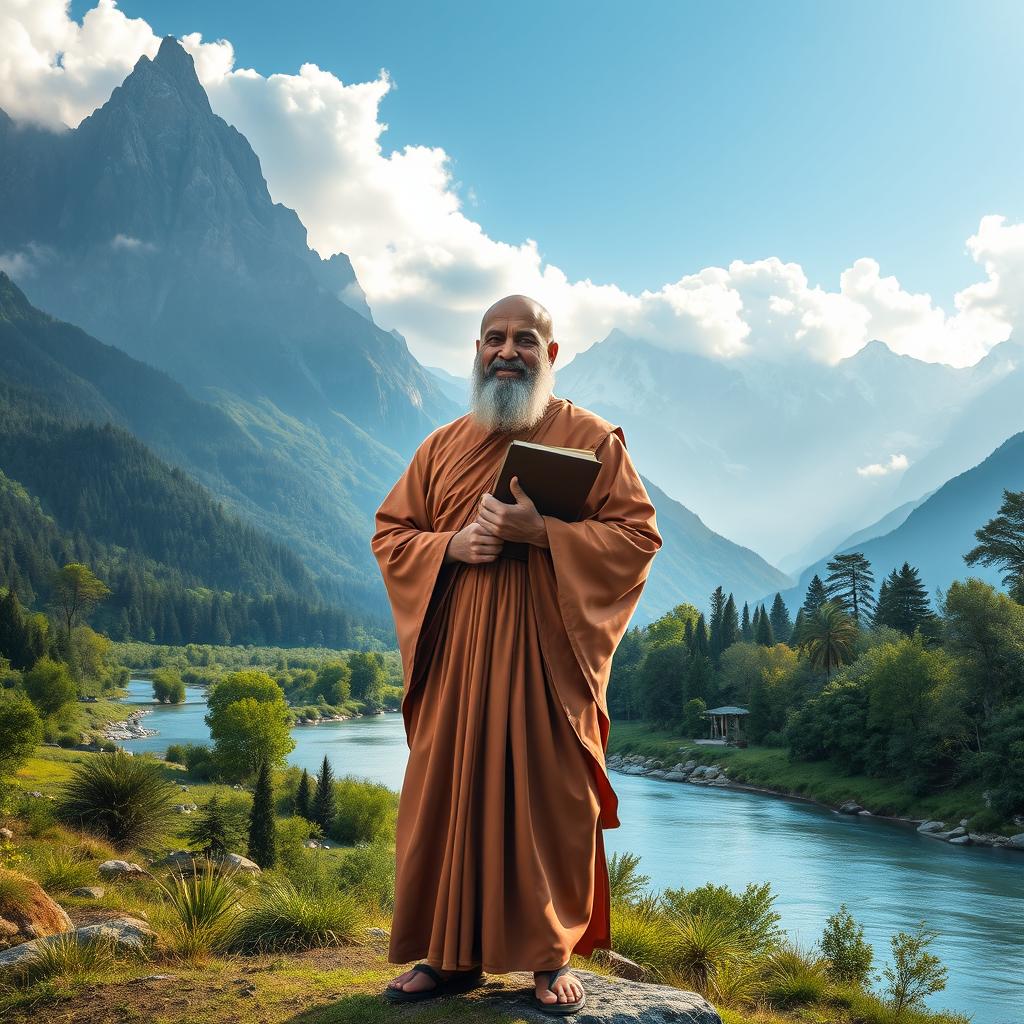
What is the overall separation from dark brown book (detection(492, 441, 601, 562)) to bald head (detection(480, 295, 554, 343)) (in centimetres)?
86

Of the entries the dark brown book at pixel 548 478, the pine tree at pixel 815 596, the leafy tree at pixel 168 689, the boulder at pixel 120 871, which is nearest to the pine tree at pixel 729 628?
the pine tree at pixel 815 596

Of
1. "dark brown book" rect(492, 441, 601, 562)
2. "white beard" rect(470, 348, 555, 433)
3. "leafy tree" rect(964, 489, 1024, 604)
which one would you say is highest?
"leafy tree" rect(964, 489, 1024, 604)

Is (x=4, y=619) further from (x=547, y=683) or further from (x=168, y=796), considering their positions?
(x=547, y=683)

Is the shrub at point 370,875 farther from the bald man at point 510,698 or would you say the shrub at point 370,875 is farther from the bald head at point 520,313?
the bald head at point 520,313

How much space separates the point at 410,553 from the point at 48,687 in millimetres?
52465

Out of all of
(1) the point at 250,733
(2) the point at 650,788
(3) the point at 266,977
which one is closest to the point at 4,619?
(1) the point at 250,733

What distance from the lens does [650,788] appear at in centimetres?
5006

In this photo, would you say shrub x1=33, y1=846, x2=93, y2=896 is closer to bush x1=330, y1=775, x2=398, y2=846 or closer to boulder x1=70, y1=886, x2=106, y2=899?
boulder x1=70, y1=886, x2=106, y2=899

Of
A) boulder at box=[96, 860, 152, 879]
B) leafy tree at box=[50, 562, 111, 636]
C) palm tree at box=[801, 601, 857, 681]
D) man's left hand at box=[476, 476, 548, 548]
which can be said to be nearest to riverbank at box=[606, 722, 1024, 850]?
palm tree at box=[801, 601, 857, 681]

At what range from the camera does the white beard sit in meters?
4.65

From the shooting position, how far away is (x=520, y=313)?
475cm

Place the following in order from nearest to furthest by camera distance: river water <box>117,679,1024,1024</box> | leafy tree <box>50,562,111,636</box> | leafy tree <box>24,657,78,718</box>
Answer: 1. river water <box>117,679,1024,1024</box>
2. leafy tree <box>24,657,78,718</box>
3. leafy tree <box>50,562,111,636</box>

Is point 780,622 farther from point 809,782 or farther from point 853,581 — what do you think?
point 809,782

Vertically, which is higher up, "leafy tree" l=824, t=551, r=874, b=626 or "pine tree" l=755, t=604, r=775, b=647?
"leafy tree" l=824, t=551, r=874, b=626
